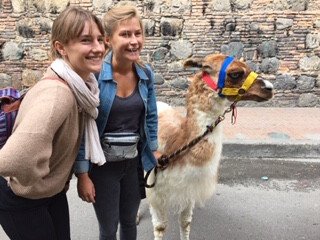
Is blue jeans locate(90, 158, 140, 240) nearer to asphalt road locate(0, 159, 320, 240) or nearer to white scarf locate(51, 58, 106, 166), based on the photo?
white scarf locate(51, 58, 106, 166)

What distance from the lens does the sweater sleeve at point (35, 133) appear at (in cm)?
146

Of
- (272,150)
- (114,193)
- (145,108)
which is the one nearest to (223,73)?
(145,108)

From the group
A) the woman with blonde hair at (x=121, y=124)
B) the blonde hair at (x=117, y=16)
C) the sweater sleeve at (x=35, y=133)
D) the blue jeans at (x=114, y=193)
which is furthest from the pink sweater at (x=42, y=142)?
the blonde hair at (x=117, y=16)

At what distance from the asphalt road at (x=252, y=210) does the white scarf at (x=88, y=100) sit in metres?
1.72

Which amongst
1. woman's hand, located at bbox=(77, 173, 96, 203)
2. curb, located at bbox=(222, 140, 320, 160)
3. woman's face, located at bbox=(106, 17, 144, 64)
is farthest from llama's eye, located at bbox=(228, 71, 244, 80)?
curb, located at bbox=(222, 140, 320, 160)

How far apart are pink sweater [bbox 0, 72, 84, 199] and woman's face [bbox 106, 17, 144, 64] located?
51 centimetres

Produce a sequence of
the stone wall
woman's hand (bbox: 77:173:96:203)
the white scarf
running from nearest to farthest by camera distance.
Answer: the white scarf
woman's hand (bbox: 77:173:96:203)
the stone wall

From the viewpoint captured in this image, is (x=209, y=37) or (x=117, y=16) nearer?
(x=117, y=16)

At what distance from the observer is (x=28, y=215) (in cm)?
179

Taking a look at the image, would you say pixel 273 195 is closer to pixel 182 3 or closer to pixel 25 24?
pixel 182 3

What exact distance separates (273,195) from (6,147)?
3.39m

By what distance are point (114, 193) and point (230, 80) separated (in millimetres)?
1092

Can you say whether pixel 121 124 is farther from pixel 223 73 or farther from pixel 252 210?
pixel 252 210

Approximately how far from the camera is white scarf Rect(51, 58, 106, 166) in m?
1.71
